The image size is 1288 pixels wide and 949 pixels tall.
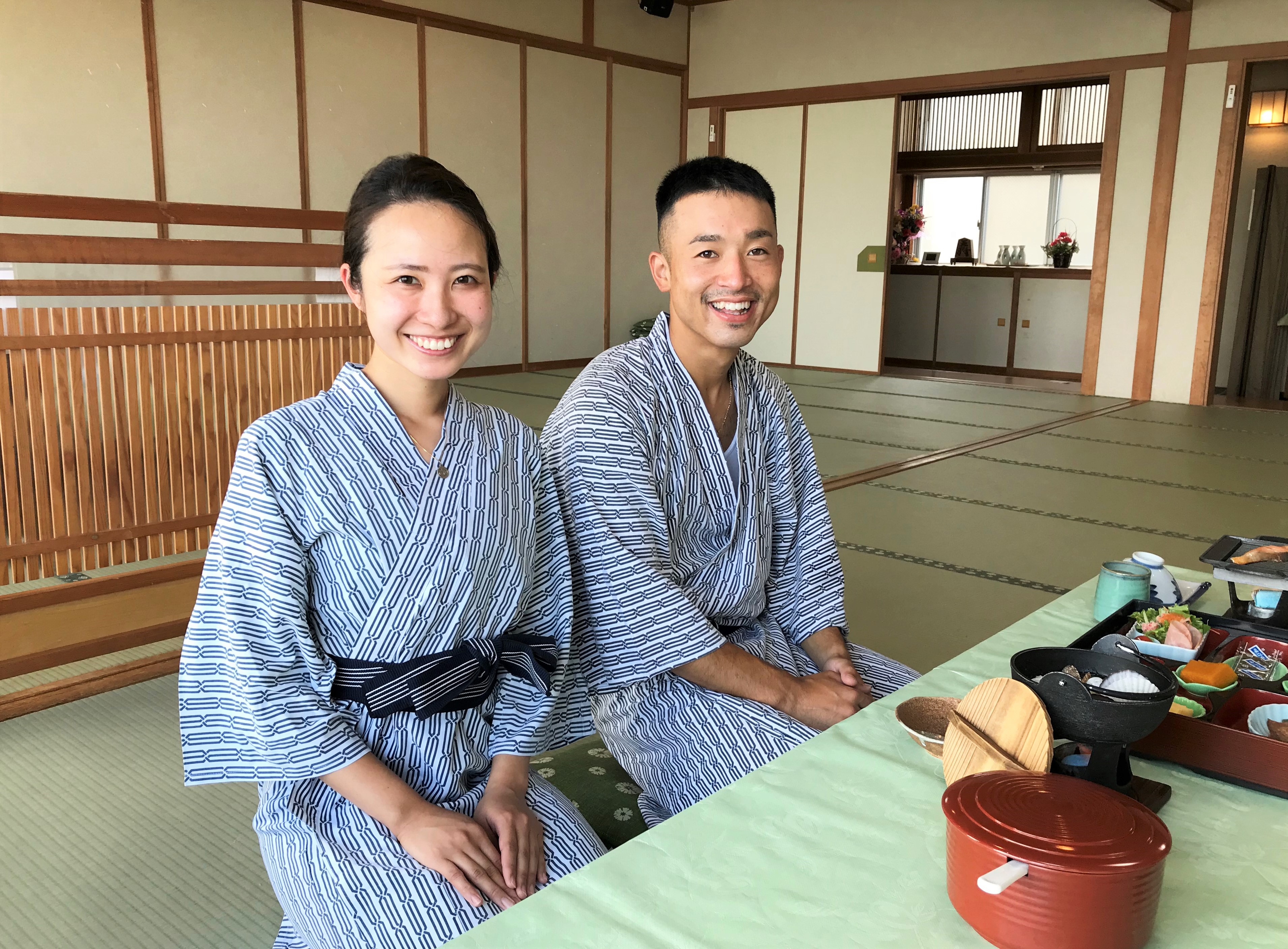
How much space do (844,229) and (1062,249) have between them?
87.2 inches

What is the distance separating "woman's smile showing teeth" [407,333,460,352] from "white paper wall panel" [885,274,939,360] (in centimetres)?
889

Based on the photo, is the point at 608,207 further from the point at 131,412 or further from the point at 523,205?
the point at 131,412

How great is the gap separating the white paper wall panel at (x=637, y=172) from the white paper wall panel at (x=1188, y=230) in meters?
4.11

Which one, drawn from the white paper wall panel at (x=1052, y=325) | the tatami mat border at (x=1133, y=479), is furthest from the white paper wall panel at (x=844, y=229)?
the tatami mat border at (x=1133, y=479)

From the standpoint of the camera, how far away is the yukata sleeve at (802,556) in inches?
70.6

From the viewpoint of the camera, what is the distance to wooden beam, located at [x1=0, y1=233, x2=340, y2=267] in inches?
84.7

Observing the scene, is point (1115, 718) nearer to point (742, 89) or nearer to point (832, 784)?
point (832, 784)

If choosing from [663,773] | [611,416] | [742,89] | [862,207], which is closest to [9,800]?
[663,773]

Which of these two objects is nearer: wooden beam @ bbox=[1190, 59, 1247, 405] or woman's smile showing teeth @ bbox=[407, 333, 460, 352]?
woman's smile showing teeth @ bbox=[407, 333, 460, 352]

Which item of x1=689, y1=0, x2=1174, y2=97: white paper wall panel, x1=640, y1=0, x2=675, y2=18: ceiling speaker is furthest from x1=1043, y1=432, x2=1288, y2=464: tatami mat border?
x1=640, y1=0, x2=675, y2=18: ceiling speaker

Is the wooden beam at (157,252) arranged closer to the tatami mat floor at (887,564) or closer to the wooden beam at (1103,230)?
the tatami mat floor at (887,564)

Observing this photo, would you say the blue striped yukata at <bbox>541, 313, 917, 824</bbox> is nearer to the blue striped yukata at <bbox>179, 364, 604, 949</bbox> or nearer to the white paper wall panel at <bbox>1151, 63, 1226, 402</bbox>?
the blue striped yukata at <bbox>179, 364, 604, 949</bbox>

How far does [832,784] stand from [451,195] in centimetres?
81

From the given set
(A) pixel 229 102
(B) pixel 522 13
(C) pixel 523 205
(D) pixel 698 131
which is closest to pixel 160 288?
(A) pixel 229 102
